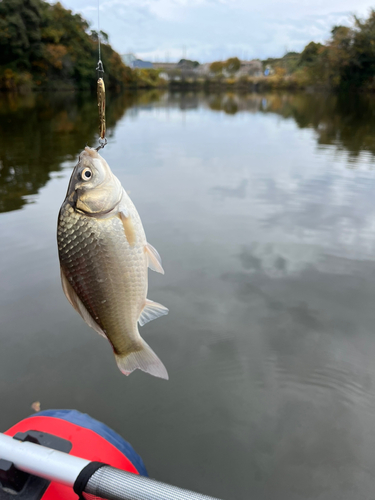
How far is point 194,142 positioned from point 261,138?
348 centimetres

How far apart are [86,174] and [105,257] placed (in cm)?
36

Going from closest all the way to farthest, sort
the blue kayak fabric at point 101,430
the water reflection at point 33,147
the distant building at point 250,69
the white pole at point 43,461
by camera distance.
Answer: the white pole at point 43,461, the blue kayak fabric at point 101,430, the water reflection at point 33,147, the distant building at point 250,69

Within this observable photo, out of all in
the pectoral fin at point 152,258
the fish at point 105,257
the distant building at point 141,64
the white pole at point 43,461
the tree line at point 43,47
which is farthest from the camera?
the distant building at point 141,64

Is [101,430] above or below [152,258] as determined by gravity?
below

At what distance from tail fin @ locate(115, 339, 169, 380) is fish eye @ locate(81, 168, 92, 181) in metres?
0.81

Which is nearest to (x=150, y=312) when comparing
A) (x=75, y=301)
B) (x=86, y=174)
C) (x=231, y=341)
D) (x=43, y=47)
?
(x=75, y=301)

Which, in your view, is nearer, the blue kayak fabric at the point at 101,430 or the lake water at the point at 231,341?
the blue kayak fabric at the point at 101,430

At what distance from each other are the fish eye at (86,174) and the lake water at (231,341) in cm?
246

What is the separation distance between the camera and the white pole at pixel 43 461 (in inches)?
67.1

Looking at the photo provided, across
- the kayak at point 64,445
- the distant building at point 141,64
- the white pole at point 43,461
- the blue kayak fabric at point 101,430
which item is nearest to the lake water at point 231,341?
the blue kayak fabric at point 101,430

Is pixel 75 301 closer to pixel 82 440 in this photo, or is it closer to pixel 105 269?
pixel 105 269

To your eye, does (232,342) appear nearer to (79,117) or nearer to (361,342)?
(361,342)

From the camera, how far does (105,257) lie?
1.66m

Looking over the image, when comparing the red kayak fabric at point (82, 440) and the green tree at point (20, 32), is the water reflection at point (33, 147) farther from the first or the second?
the green tree at point (20, 32)
